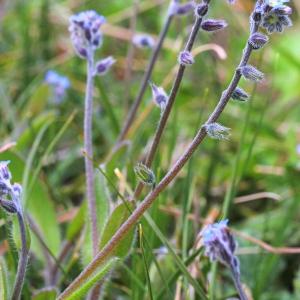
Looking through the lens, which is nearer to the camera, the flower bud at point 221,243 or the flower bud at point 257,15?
the flower bud at point 257,15

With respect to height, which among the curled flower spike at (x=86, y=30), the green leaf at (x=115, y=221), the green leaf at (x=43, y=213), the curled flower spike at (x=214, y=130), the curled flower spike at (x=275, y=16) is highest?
the curled flower spike at (x=275, y=16)

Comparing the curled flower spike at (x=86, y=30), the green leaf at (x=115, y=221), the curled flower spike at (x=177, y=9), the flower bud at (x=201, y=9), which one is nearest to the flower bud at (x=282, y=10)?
the flower bud at (x=201, y=9)

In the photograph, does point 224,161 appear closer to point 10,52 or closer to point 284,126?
point 284,126

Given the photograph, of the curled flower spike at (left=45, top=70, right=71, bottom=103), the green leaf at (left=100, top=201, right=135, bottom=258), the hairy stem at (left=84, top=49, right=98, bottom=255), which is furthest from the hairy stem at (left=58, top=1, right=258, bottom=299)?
the curled flower spike at (left=45, top=70, right=71, bottom=103)

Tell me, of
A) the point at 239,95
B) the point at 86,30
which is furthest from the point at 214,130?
the point at 86,30

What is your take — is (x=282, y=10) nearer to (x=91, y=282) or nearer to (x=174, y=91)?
(x=174, y=91)

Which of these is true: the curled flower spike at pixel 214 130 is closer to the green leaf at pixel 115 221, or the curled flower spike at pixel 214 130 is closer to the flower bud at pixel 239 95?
the flower bud at pixel 239 95
